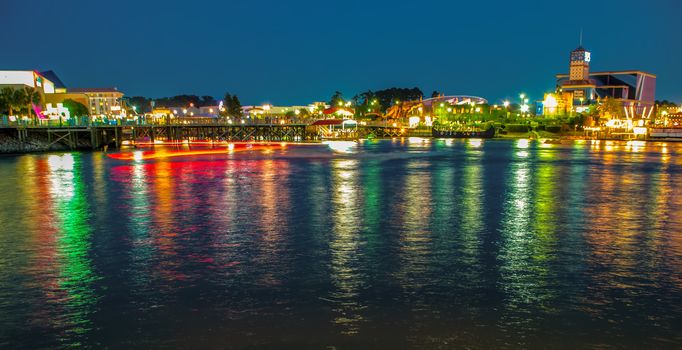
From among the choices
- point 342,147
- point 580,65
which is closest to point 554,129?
point 580,65

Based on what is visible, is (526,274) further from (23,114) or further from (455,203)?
(23,114)

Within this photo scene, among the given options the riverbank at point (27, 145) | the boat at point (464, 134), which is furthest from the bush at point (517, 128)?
the riverbank at point (27, 145)

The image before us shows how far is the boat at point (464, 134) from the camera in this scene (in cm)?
11619

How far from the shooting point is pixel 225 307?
10.9m

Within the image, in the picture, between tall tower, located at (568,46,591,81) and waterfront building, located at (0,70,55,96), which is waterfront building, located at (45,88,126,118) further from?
tall tower, located at (568,46,591,81)

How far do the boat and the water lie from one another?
293 feet

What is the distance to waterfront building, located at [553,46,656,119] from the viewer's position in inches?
5984

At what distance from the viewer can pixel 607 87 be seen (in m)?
158

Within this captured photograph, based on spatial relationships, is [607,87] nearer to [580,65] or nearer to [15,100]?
[580,65]

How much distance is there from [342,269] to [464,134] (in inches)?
4369

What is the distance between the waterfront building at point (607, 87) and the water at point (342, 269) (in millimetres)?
137336

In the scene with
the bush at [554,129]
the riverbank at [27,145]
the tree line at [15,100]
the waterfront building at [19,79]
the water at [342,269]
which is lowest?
the water at [342,269]

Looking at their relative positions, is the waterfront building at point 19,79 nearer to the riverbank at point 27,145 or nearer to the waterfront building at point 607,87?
the riverbank at point 27,145

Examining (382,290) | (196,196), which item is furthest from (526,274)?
(196,196)
